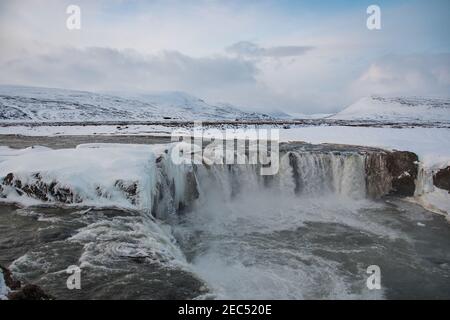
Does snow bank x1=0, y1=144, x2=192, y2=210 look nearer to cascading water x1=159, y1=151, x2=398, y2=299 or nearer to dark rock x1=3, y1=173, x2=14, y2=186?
dark rock x1=3, y1=173, x2=14, y2=186

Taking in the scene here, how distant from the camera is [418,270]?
10969 mm

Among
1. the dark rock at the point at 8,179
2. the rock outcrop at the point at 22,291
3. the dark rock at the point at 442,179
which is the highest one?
the dark rock at the point at 8,179

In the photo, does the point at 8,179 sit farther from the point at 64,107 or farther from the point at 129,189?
the point at 64,107

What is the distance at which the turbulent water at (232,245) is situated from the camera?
26.5ft

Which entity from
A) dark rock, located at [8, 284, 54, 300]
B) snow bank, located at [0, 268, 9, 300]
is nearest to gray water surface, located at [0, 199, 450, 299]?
dark rock, located at [8, 284, 54, 300]

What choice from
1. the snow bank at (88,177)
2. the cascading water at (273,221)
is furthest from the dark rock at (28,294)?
the snow bank at (88,177)

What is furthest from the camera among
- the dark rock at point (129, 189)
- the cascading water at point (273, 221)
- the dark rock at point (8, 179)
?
the dark rock at point (8, 179)

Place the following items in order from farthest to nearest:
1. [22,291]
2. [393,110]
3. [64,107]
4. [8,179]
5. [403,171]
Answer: [393,110] → [64,107] → [403,171] → [8,179] → [22,291]

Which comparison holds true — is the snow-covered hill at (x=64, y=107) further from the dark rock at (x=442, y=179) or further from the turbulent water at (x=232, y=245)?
the dark rock at (x=442, y=179)

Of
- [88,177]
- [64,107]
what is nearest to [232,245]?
[88,177]

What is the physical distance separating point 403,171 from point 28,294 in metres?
18.0

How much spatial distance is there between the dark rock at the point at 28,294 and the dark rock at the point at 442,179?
1655 cm

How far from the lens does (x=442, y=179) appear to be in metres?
17.4
